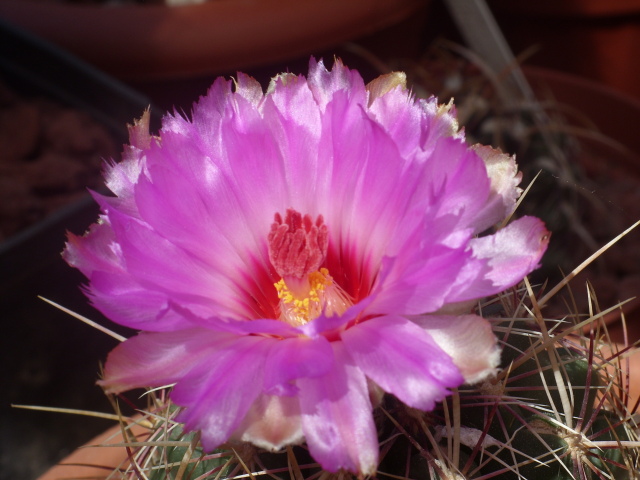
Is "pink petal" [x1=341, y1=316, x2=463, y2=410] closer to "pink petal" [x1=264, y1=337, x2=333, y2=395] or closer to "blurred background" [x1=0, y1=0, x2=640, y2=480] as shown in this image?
"pink petal" [x1=264, y1=337, x2=333, y2=395]

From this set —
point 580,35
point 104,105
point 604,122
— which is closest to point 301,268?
point 104,105

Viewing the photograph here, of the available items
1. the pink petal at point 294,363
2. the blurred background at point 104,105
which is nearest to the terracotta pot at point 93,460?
the blurred background at point 104,105

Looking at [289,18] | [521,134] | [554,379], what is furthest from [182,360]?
[289,18]

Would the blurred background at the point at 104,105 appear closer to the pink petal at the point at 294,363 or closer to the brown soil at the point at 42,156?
the brown soil at the point at 42,156

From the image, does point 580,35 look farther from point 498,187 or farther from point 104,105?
point 498,187

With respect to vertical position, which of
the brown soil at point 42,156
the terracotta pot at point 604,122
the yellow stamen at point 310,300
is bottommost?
the terracotta pot at point 604,122

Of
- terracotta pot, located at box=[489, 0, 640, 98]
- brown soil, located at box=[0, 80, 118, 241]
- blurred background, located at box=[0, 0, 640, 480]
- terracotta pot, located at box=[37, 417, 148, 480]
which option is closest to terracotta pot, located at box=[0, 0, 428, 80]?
blurred background, located at box=[0, 0, 640, 480]

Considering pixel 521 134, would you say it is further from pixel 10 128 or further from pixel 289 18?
pixel 10 128
